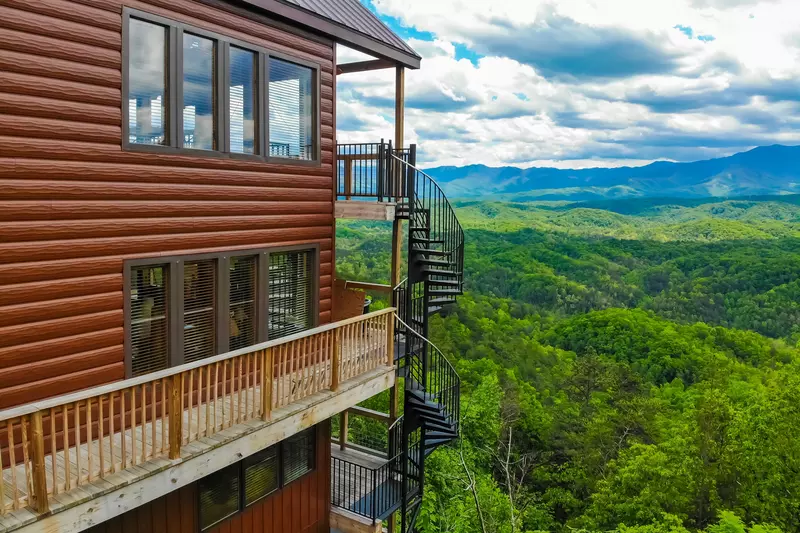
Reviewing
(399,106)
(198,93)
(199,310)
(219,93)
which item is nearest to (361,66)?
(399,106)

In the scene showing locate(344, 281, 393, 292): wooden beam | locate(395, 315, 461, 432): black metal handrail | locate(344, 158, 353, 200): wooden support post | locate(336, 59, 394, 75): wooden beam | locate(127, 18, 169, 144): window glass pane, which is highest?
locate(336, 59, 394, 75): wooden beam

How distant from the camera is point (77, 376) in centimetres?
668

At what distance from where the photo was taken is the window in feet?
27.1

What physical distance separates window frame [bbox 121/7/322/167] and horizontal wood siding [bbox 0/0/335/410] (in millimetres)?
95

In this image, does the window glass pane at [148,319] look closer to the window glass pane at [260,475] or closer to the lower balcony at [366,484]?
the window glass pane at [260,475]

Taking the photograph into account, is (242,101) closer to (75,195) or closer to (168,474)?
(75,195)

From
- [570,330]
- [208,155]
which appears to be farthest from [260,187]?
[570,330]

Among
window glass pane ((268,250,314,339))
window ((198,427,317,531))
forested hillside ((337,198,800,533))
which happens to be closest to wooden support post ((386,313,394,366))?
window glass pane ((268,250,314,339))

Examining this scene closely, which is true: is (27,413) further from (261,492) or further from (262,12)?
(262,12)

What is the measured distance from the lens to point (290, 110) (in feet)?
30.3

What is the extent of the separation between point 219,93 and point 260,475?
5793 millimetres

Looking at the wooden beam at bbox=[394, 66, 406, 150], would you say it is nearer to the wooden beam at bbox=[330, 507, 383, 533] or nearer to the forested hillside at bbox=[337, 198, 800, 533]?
the wooden beam at bbox=[330, 507, 383, 533]

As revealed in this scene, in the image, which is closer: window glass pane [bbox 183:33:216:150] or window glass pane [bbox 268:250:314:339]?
window glass pane [bbox 183:33:216:150]

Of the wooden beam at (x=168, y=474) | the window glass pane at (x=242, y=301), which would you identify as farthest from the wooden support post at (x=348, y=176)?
the wooden beam at (x=168, y=474)
